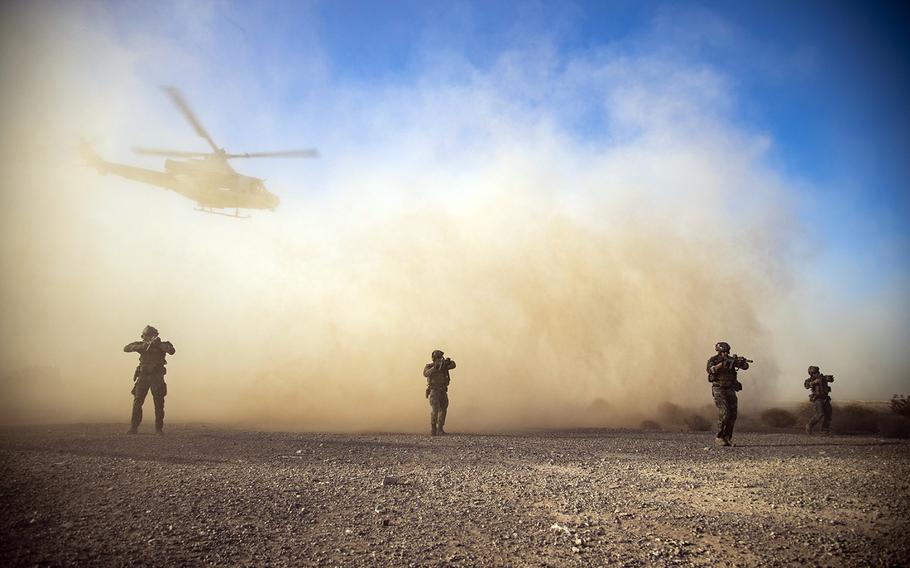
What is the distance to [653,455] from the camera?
33.9 feet

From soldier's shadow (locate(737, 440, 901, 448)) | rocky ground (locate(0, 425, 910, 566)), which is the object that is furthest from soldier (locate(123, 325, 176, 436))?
soldier's shadow (locate(737, 440, 901, 448))

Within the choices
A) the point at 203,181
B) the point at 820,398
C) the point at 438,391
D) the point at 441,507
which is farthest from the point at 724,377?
the point at 203,181

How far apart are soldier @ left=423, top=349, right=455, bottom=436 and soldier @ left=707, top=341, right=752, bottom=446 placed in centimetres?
740

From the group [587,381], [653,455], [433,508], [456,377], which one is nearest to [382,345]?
[456,377]

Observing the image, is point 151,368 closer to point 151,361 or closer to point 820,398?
point 151,361

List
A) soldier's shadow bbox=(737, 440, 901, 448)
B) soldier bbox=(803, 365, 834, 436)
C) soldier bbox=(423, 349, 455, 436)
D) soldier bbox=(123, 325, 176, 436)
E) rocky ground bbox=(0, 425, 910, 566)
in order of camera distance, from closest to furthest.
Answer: rocky ground bbox=(0, 425, 910, 566), soldier's shadow bbox=(737, 440, 901, 448), soldier bbox=(123, 325, 176, 436), soldier bbox=(423, 349, 455, 436), soldier bbox=(803, 365, 834, 436)

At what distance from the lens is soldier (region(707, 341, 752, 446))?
12.2 metres

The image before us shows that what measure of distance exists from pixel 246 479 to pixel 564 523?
15.9 feet

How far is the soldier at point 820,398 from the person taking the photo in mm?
15642

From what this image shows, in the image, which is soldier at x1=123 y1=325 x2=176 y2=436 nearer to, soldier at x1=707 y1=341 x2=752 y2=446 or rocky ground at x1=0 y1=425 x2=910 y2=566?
rocky ground at x1=0 y1=425 x2=910 y2=566

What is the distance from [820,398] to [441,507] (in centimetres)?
1562

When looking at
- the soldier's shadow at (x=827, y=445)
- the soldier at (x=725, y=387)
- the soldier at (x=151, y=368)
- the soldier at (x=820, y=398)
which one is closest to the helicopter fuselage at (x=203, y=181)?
the soldier at (x=151, y=368)

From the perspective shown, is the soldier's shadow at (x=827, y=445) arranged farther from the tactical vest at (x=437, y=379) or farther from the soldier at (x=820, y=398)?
the tactical vest at (x=437, y=379)

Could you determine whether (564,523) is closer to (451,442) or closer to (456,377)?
(451,442)
